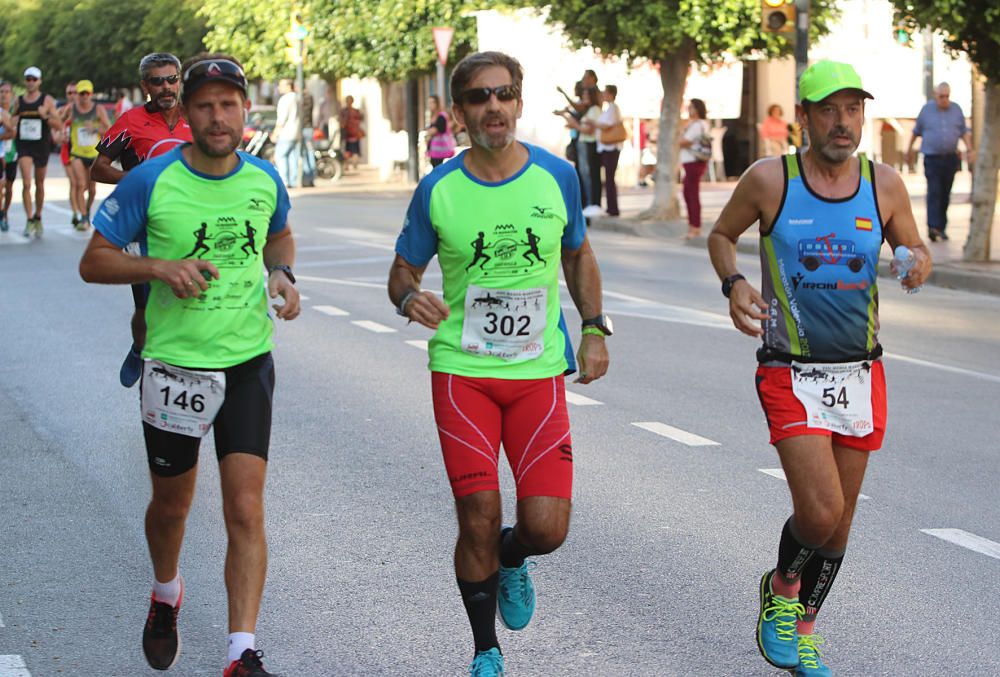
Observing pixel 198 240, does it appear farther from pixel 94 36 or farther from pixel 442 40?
pixel 94 36

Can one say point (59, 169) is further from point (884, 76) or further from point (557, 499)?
point (557, 499)

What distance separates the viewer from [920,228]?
2448 centimetres

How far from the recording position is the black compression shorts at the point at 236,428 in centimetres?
520

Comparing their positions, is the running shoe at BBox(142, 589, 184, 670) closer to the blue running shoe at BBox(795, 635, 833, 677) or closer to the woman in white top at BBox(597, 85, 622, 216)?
the blue running shoe at BBox(795, 635, 833, 677)

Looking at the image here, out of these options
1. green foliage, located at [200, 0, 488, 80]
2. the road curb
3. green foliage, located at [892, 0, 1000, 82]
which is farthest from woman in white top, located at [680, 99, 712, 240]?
green foliage, located at [200, 0, 488, 80]

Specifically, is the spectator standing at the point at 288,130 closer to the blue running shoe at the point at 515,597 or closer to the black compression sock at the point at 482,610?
the blue running shoe at the point at 515,597

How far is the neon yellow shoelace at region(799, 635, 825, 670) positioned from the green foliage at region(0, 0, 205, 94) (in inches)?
2404

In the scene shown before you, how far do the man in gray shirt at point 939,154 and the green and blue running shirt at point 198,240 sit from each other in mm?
17535

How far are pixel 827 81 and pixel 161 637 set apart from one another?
2.50m

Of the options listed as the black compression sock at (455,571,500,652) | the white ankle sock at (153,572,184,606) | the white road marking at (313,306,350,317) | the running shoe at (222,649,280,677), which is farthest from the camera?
the white road marking at (313,306,350,317)

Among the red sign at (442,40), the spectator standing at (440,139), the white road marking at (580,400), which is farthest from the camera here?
the red sign at (442,40)

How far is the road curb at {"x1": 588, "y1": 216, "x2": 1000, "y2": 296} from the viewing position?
1741 centimetres

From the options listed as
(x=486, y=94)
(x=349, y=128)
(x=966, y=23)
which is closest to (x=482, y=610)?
(x=486, y=94)

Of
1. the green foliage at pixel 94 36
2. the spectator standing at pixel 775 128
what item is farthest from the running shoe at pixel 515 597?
the green foliage at pixel 94 36
